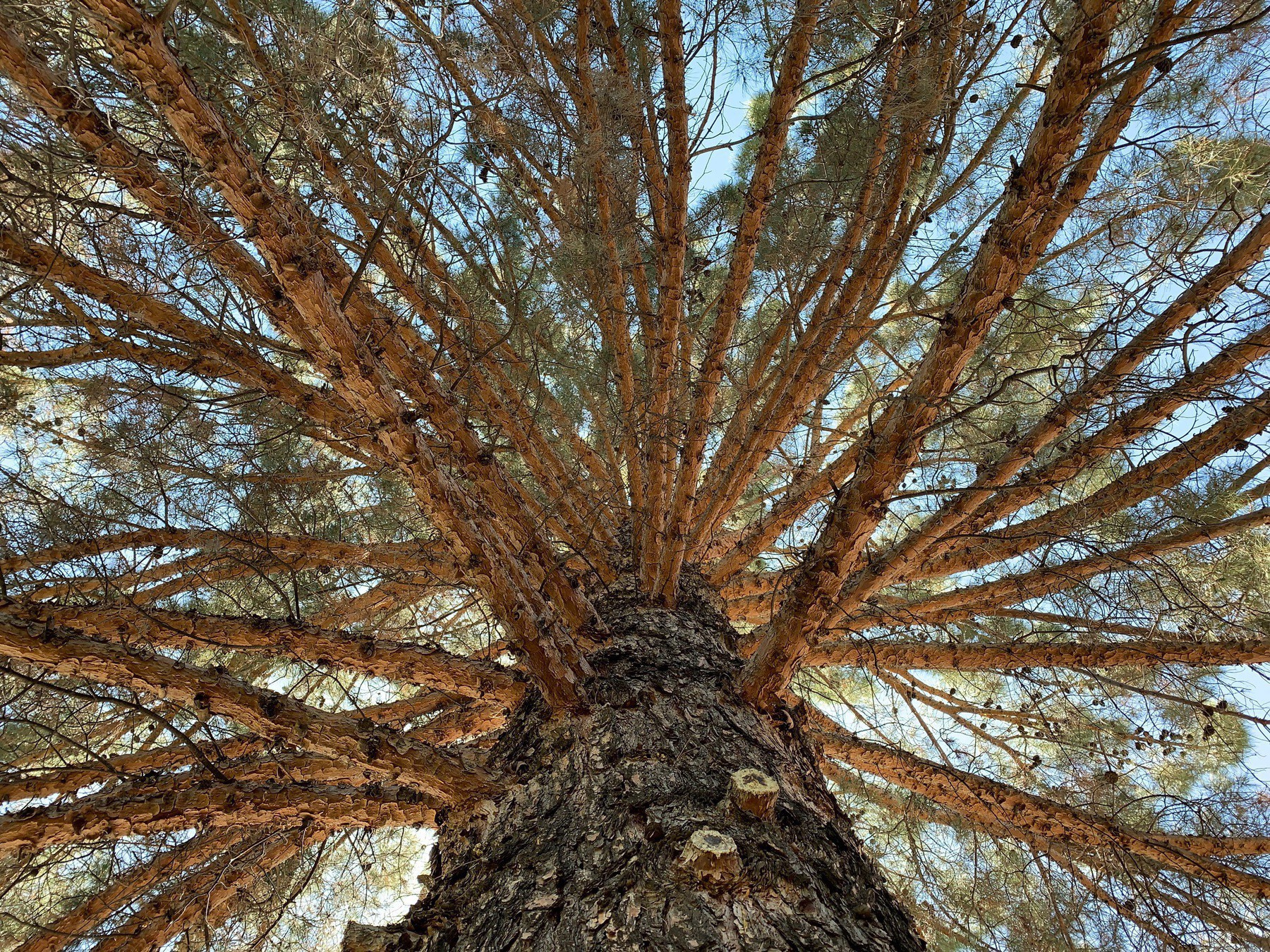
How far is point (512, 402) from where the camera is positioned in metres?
2.88

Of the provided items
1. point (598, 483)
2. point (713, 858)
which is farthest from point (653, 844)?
point (598, 483)

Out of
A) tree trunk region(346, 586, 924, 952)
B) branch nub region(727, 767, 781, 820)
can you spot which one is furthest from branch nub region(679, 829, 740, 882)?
branch nub region(727, 767, 781, 820)

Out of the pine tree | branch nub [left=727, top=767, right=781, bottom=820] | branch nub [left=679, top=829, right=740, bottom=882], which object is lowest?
branch nub [left=679, top=829, right=740, bottom=882]

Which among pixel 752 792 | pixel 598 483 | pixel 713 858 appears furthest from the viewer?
pixel 598 483

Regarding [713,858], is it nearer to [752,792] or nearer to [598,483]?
[752,792]

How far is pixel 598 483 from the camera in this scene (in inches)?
153

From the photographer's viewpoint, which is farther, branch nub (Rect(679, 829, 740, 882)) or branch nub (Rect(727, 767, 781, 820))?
branch nub (Rect(727, 767, 781, 820))

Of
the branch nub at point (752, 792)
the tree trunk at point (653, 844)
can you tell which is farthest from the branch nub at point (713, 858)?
the branch nub at point (752, 792)

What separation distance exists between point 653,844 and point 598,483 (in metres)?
2.61

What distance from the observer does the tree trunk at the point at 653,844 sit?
1.20 m

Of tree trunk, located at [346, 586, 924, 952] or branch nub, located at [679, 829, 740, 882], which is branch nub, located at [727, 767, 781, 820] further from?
branch nub, located at [679, 829, 740, 882]

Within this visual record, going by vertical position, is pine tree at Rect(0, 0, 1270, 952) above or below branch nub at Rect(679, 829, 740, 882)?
above

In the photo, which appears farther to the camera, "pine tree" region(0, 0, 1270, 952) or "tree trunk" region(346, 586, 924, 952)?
"pine tree" region(0, 0, 1270, 952)

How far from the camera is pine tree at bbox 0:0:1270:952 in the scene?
4.94ft
